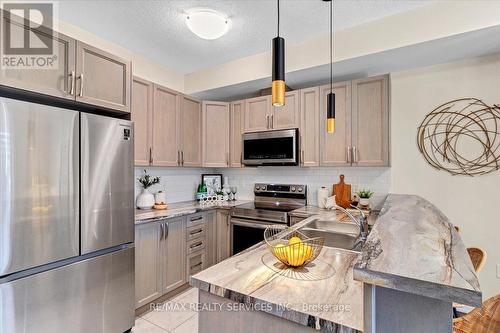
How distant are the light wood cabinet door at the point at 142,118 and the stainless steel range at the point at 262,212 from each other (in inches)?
47.6

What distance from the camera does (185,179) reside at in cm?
354

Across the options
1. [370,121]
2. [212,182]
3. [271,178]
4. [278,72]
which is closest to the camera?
[278,72]

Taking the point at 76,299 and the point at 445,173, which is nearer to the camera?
the point at 76,299

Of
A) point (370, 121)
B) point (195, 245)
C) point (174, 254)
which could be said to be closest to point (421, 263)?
point (370, 121)

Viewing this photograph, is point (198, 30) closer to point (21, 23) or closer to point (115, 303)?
point (21, 23)

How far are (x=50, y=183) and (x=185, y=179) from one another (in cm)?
200

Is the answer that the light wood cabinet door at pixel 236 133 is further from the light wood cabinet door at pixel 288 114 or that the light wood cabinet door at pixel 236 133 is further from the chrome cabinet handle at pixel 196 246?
the chrome cabinet handle at pixel 196 246

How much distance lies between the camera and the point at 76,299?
→ 1704 millimetres

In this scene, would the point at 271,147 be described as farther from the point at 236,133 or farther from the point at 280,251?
the point at 280,251

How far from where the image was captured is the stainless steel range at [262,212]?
2775 millimetres

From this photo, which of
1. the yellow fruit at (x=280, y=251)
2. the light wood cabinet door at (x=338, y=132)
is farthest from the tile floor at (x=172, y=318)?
the light wood cabinet door at (x=338, y=132)

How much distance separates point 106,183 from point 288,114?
2057mm

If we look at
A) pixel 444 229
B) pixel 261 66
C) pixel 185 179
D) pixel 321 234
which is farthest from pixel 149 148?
pixel 444 229

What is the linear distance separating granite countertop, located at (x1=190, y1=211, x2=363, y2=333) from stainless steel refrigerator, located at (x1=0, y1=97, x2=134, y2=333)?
117 centimetres
